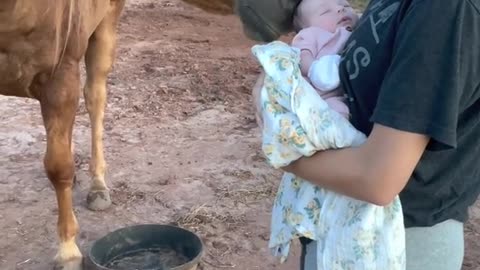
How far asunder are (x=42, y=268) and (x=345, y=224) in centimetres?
219

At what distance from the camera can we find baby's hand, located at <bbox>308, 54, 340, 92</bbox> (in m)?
1.42

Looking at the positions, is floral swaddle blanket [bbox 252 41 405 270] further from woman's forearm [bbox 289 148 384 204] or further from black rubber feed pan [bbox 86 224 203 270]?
black rubber feed pan [bbox 86 224 203 270]

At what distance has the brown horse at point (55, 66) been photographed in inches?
109

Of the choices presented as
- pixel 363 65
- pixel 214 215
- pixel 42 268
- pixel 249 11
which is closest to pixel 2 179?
pixel 42 268

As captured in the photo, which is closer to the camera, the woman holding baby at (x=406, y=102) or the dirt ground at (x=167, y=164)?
the woman holding baby at (x=406, y=102)

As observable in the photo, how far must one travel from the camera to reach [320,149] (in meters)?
1.37

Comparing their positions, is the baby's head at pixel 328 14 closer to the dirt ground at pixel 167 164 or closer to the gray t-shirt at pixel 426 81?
the gray t-shirt at pixel 426 81

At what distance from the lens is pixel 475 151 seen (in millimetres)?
1384

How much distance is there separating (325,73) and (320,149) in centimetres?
15

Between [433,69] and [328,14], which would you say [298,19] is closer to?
[328,14]

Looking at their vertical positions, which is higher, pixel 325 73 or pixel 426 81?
pixel 426 81

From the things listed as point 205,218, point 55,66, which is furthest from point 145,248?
point 55,66

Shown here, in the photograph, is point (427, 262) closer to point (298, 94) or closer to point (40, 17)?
point (298, 94)

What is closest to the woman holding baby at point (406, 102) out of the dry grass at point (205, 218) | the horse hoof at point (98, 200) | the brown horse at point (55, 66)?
the brown horse at point (55, 66)
